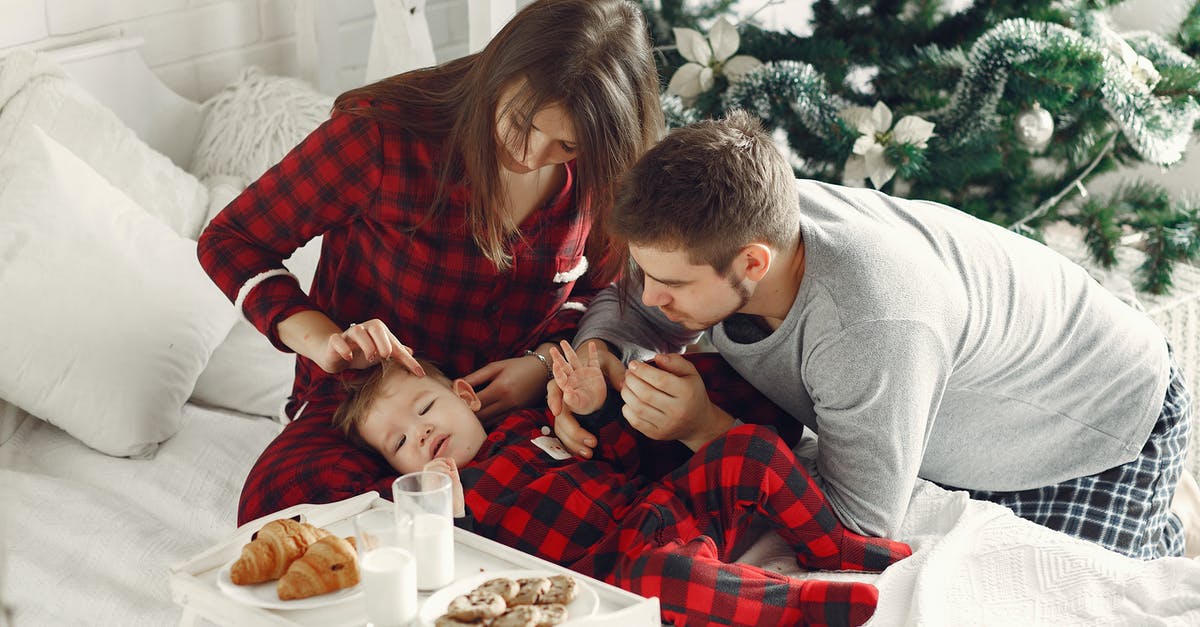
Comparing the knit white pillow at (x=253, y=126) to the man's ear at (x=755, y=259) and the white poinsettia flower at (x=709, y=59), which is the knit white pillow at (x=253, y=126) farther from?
the man's ear at (x=755, y=259)

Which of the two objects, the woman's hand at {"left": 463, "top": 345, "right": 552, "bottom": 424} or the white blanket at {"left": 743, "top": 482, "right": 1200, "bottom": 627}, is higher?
the white blanket at {"left": 743, "top": 482, "right": 1200, "bottom": 627}

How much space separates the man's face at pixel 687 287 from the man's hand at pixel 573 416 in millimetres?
201

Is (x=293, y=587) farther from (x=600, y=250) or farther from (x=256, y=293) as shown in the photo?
(x=600, y=250)

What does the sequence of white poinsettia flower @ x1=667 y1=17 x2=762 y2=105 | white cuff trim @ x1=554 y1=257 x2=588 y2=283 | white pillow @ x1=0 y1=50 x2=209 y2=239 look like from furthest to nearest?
white poinsettia flower @ x1=667 y1=17 x2=762 y2=105 < white pillow @ x1=0 y1=50 x2=209 y2=239 < white cuff trim @ x1=554 y1=257 x2=588 y2=283

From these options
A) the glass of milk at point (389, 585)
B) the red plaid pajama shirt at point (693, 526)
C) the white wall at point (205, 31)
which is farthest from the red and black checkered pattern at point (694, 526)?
the white wall at point (205, 31)

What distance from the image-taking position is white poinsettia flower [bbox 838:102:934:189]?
201cm

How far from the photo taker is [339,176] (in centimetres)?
161

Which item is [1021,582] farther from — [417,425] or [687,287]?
[417,425]

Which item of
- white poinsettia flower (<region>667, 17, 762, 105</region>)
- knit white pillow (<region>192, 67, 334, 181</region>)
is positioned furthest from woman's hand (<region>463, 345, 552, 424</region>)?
knit white pillow (<region>192, 67, 334, 181</region>)

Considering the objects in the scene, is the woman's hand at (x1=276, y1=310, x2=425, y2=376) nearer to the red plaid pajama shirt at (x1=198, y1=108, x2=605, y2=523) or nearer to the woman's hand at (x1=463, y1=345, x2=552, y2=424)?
the red plaid pajama shirt at (x1=198, y1=108, x2=605, y2=523)

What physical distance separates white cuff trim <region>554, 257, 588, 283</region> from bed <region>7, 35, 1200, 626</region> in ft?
1.46

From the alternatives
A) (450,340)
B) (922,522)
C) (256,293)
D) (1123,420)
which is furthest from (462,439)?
(1123,420)

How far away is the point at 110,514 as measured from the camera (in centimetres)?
167

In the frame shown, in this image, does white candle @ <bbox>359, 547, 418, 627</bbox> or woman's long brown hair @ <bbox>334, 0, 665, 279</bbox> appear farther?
woman's long brown hair @ <bbox>334, 0, 665, 279</bbox>
